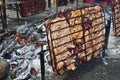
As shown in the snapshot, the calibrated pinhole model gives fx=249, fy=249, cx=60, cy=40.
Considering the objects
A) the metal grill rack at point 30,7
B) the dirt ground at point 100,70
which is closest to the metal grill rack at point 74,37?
the dirt ground at point 100,70

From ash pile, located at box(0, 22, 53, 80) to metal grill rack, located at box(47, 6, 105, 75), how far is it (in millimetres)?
478

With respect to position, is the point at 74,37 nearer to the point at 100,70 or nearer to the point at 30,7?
the point at 100,70

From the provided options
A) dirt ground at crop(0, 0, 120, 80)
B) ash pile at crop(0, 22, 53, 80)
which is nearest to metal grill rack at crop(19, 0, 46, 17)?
ash pile at crop(0, 22, 53, 80)

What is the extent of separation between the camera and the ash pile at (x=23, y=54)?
7.85 m

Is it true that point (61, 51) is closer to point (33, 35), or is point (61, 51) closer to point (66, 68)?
point (66, 68)

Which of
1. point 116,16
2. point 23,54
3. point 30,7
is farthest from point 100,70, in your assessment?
point 30,7

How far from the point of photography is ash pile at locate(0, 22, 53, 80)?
785cm

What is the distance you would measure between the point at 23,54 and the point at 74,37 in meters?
2.56

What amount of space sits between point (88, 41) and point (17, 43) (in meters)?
3.52

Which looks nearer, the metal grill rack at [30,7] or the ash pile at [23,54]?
the ash pile at [23,54]

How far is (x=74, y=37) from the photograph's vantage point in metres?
7.70

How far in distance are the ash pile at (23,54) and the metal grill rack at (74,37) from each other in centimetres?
48

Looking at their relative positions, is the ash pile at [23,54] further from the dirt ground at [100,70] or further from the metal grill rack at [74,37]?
the dirt ground at [100,70]

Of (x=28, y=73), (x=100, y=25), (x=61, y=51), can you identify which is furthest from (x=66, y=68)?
(x=100, y=25)
